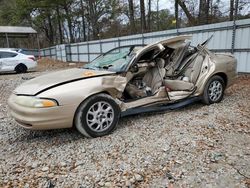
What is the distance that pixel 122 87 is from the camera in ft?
13.0

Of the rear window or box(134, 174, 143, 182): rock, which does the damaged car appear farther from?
the rear window

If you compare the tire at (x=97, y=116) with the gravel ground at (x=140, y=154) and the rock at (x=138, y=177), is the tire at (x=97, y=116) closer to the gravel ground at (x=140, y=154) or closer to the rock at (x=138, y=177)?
the gravel ground at (x=140, y=154)

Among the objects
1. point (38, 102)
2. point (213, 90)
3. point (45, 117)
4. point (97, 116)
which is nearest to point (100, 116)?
point (97, 116)

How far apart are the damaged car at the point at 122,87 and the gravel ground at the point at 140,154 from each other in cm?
33

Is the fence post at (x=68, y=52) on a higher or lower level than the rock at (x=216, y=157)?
higher

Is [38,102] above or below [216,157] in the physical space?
above

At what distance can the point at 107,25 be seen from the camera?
30453 mm

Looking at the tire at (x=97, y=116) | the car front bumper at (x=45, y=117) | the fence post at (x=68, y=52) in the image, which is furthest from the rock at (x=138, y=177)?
the fence post at (x=68, y=52)

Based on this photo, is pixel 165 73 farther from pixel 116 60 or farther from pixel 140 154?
pixel 140 154

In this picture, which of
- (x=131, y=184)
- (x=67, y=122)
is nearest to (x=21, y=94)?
(x=67, y=122)

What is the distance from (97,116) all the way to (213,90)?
277 centimetres

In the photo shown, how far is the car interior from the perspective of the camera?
173 inches

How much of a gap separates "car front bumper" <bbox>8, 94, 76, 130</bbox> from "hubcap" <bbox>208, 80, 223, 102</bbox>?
3.04 m

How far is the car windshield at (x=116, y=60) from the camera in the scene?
13.8ft
